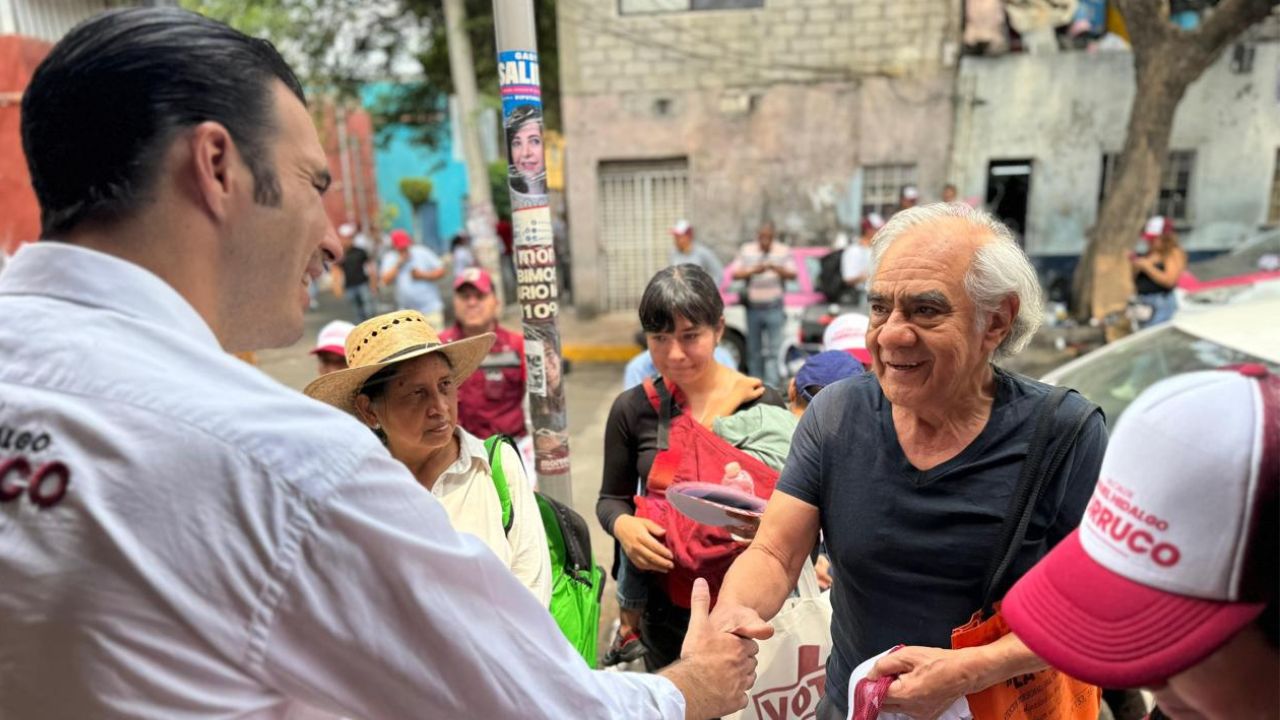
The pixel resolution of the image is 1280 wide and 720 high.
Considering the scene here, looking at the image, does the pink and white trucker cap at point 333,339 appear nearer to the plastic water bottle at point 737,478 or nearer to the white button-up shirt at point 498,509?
the white button-up shirt at point 498,509

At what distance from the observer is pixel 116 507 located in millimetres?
776

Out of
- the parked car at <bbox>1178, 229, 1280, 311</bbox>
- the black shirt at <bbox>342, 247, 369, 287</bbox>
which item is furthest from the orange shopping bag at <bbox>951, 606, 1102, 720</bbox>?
the black shirt at <bbox>342, 247, 369, 287</bbox>

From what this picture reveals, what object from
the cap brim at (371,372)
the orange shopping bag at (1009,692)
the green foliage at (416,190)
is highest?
the cap brim at (371,372)

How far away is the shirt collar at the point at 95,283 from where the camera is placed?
0.86 m

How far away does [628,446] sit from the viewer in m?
2.68

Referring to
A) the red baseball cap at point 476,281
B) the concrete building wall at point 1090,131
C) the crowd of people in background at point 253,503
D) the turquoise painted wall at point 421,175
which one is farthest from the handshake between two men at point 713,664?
the turquoise painted wall at point 421,175

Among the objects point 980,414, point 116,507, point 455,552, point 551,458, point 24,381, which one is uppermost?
point 24,381

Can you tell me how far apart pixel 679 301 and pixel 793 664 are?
1173 millimetres

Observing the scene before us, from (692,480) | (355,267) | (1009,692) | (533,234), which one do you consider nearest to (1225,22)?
(533,234)

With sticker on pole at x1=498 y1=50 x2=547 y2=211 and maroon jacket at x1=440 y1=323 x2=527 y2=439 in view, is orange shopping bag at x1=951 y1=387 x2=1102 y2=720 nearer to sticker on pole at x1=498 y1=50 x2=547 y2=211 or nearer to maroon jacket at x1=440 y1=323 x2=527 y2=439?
sticker on pole at x1=498 y1=50 x2=547 y2=211

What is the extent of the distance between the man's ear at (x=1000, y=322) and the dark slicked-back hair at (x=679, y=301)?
3.56 ft

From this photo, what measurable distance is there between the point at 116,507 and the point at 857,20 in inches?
549

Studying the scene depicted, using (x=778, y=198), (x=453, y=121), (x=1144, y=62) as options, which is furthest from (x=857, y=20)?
(x=453, y=121)

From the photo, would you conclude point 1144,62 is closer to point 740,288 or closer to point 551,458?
point 740,288
